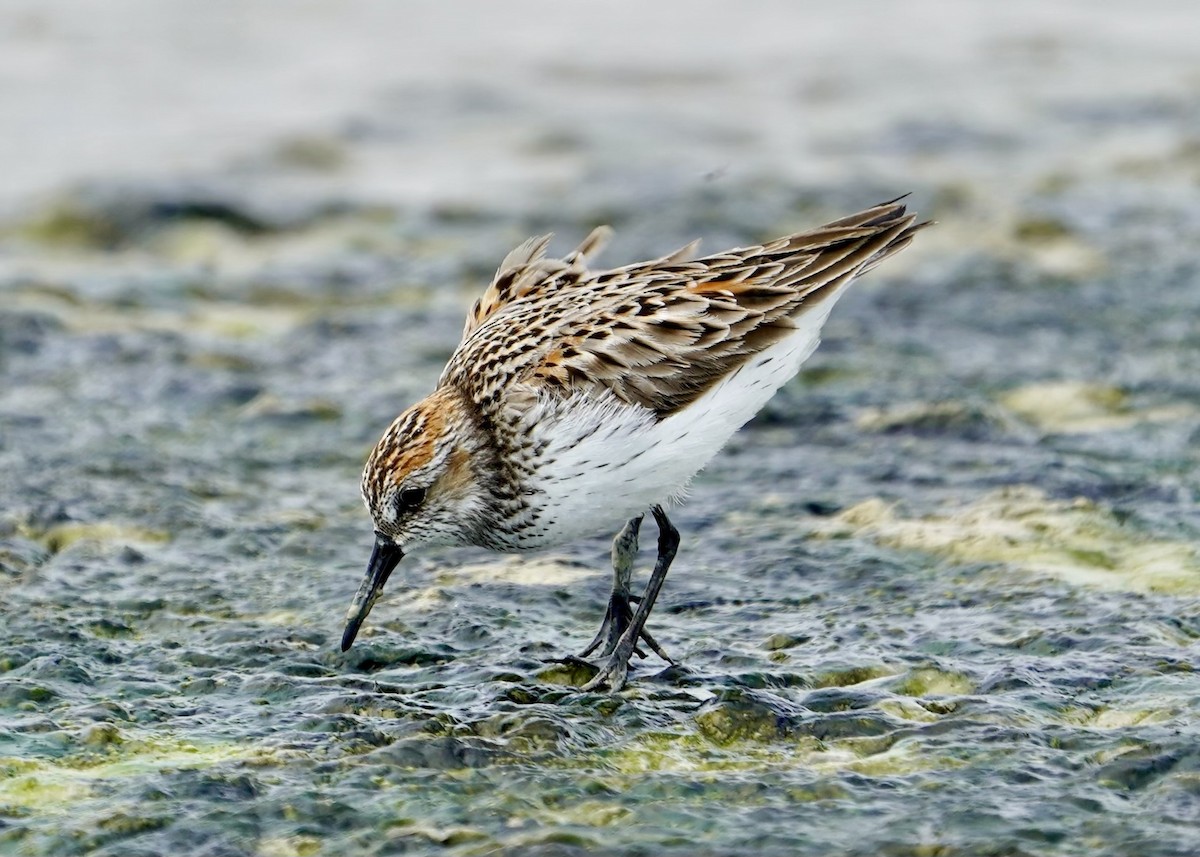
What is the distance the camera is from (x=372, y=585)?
6016mm

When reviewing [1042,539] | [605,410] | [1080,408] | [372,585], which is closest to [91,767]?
[372,585]

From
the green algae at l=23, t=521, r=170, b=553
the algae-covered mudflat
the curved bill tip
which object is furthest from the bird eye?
the green algae at l=23, t=521, r=170, b=553

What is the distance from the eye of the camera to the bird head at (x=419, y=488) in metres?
5.93

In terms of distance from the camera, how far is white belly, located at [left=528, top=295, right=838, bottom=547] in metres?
5.76

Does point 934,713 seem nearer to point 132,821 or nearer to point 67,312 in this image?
point 132,821

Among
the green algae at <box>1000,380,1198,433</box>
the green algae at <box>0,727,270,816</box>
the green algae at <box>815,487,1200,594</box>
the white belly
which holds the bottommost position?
the green algae at <box>0,727,270,816</box>

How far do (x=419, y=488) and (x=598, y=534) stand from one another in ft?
4.85

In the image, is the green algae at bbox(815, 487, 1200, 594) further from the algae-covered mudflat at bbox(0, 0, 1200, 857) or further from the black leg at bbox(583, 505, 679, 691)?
the black leg at bbox(583, 505, 679, 691)

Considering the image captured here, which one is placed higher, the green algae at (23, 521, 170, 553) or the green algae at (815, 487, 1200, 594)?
the green algae at (815, 487, 1200, 594)

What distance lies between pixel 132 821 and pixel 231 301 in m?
6.63

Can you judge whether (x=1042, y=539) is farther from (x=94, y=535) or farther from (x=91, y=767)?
(x=94, y=535)

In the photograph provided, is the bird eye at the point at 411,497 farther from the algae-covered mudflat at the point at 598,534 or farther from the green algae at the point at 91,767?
the green algae at the point at 91,767

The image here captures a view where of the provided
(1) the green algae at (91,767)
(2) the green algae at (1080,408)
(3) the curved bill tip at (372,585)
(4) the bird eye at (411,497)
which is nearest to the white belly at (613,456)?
(4) the bird eye at (411,497)

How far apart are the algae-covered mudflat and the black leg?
12 centimetres
